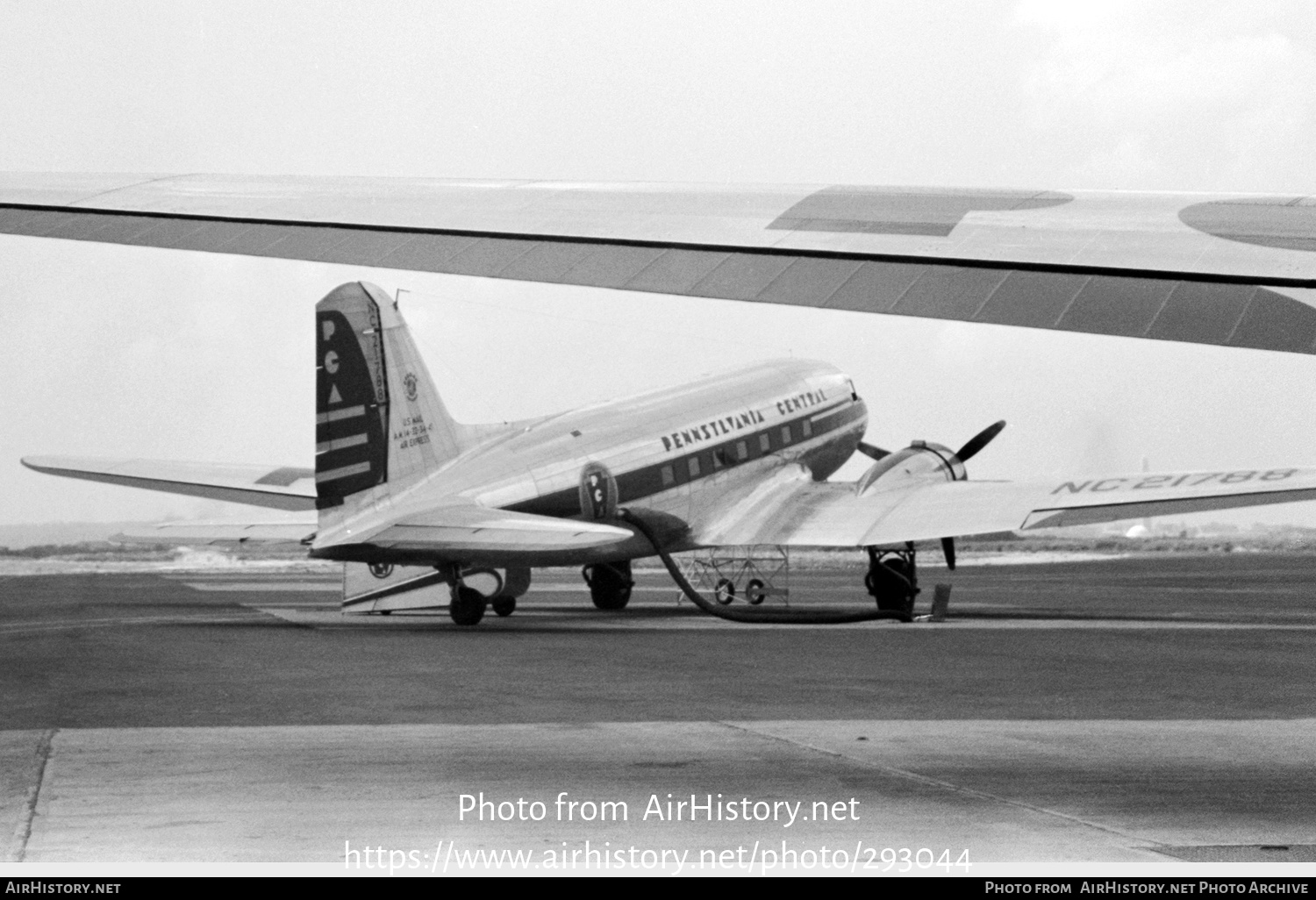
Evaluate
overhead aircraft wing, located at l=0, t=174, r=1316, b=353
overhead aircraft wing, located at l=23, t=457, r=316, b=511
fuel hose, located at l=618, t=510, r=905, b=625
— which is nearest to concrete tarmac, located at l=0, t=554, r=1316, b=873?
fuel hose, located at l=618, t=510, r=905, b=625

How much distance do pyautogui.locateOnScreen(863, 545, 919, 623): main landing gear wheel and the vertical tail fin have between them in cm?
958

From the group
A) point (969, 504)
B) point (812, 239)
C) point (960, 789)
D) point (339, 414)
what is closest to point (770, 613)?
point (969, 504)

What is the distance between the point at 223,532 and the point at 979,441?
55.6 ft

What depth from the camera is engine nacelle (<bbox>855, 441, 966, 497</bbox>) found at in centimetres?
3550

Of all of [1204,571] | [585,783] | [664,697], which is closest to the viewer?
[585,783]

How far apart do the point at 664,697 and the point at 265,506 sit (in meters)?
24.1

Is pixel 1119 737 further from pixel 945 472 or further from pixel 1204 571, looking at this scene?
pixel 1204 571

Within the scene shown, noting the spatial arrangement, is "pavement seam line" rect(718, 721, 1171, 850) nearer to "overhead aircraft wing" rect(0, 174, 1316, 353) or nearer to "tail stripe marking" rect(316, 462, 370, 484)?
"overhead aircraft wing" rect(0, 174, 1316, 353)

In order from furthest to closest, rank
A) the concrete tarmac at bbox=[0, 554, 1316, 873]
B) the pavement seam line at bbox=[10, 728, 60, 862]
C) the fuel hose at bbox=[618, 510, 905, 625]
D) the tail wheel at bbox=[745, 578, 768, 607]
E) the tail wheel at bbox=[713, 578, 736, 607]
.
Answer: the tail wheel at bbox=[713, 578, 736, 607], the tail wheel at bbox=[745, 578, 768, 607], the fuel hose at bbox=[618, 510, 905, 625], the concrete tarmac at bbox=[0, 554, 1316, 873], the pavement seam line at bbox=[10, 728, 60, 862]

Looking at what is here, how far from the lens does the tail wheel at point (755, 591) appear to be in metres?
40.0

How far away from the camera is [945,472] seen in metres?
35.6

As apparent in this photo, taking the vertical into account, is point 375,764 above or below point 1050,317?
below

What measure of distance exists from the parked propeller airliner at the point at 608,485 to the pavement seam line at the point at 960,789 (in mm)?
13801

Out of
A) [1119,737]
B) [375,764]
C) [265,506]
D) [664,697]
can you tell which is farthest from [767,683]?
[265,506]
